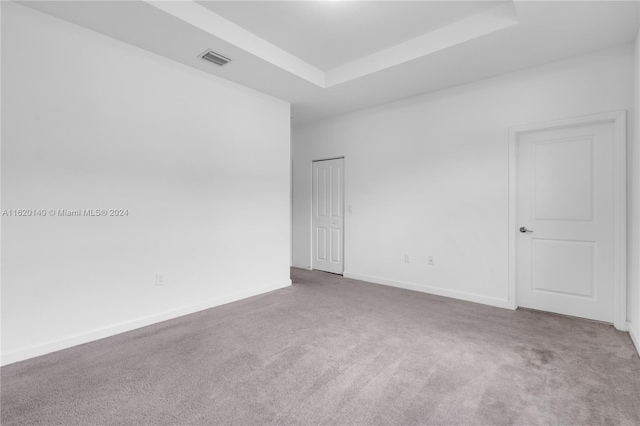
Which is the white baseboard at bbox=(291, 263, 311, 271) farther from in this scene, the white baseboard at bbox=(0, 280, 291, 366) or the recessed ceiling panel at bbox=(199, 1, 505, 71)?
the recessed ceiling panel at bbox=(199, 1, 505, 71)

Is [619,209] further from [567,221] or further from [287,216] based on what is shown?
[287,216]

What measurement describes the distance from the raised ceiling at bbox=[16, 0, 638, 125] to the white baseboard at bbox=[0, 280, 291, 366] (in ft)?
8.80

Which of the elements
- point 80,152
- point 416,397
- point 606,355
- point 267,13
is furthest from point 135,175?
point 606,355

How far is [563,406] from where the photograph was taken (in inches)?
71.4

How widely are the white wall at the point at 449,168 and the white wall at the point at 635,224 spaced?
33 centimetres

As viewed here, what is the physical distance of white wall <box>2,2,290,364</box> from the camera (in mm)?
2391

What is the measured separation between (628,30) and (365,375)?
373cm

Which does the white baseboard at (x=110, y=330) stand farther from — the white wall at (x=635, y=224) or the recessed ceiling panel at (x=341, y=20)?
the white wall at (x=635, y=224)

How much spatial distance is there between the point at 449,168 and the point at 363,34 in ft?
6.52

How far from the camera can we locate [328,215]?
5512 millimetres

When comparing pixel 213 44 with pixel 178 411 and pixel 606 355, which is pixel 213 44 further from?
pixel 606 355

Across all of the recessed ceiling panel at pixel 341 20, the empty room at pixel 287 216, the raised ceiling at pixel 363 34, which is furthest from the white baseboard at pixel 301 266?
the recessed ceiling panel at pixel 341 20

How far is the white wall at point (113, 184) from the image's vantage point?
2391 mm

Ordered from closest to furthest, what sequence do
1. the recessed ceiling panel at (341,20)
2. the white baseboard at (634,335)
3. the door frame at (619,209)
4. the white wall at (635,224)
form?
the white baseboard at (634,335) < the white wall at (635,224) < the recessed ceiling panel at (341,20) < the door frame at (619,209)
